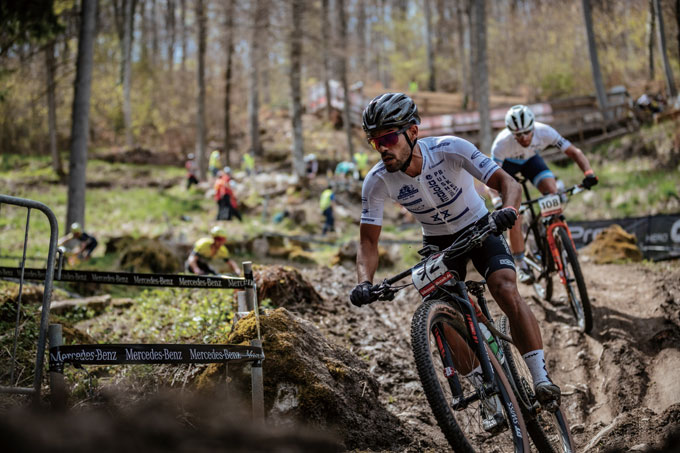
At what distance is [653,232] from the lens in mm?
11602

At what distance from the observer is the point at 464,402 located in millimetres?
3406

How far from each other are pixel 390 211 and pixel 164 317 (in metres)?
16.7

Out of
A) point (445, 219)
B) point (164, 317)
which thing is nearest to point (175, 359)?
point (445, 219)

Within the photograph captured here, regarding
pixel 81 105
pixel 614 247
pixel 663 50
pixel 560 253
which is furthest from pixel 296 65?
pixel 560 253

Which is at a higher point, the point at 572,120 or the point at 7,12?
the point at 572,120

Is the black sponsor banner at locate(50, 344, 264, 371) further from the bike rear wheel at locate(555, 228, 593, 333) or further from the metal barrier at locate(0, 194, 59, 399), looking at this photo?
the bike rear wheel at locate(555, 228, 593, 333)

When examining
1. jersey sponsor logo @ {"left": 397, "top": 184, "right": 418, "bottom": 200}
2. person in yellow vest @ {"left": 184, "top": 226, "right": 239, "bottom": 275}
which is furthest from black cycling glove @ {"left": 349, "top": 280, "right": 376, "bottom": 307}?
person in yellow vest @ {"left": 184, "top": 226, "right": 239, "bottom": 275}

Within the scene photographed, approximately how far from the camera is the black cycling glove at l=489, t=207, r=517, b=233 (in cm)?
358

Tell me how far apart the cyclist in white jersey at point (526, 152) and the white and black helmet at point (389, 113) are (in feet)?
11.6

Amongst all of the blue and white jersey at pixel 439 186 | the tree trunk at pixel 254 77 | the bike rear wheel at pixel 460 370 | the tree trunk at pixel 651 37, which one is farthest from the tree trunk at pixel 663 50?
the bike rear wheel at pixel 460 370

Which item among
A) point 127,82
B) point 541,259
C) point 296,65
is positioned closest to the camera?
point 541,259

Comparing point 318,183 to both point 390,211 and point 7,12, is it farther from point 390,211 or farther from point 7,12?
point 7,12

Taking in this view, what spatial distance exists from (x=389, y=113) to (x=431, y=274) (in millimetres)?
1104

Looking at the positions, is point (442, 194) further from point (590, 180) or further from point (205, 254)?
point (205, 254)
